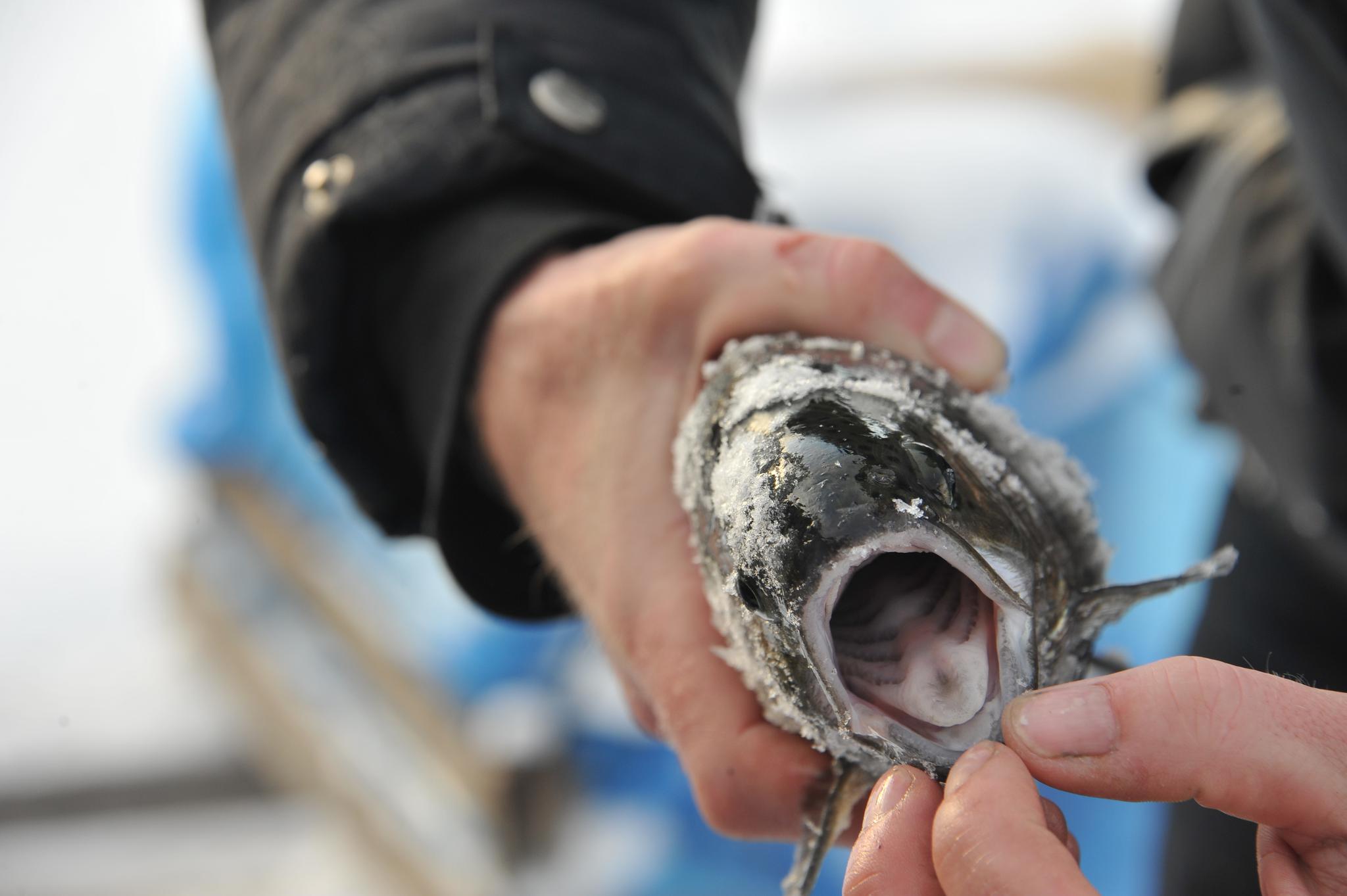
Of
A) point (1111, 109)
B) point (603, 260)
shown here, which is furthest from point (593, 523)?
point (1111, 109)

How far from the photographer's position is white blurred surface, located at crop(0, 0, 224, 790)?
397 centimetres

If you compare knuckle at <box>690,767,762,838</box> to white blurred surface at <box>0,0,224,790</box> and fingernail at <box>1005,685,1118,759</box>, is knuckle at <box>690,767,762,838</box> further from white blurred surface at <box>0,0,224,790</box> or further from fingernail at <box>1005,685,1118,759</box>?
white blurred surface at <box>0,0,224,790</box>

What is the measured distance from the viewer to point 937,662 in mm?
874

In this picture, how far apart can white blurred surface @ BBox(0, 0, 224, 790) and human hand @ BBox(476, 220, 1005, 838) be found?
11.1 ft

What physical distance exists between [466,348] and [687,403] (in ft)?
1.15

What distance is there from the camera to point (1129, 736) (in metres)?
0.74

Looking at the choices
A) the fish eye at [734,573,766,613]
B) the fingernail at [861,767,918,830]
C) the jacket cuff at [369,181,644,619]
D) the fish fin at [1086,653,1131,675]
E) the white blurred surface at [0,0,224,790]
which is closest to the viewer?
the fingernail at [861,767,918,830]

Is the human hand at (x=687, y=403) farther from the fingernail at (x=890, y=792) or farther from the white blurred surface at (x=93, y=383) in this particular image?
the white blurred surface at (x=93, y=383)

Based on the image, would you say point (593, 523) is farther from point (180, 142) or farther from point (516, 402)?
point (180, 142)

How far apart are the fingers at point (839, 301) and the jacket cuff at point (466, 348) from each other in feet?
1.03

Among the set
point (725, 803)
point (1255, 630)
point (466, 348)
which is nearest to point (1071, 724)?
point (725, 803)

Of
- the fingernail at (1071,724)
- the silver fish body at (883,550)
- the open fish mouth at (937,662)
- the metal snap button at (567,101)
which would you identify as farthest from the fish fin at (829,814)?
the metal snap button at (567,101)

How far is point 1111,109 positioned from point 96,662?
4.75 meters

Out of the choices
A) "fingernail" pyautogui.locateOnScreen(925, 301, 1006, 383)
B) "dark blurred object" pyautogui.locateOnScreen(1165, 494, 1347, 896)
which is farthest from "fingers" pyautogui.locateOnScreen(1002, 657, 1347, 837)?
"dark blurred object" pyautogui.locateOnScreen(1165, 494, 1347, 896)
